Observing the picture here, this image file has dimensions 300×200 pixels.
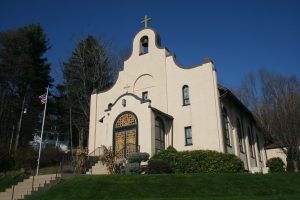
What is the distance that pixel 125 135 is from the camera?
82.8 ft

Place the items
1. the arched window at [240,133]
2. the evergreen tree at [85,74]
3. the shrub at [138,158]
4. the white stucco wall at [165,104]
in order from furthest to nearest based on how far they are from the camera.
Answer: the evergreen tree at [85,74] → the arched window at [240,133] → the white stucco wall at [165,104] → the shrub at [138,158]

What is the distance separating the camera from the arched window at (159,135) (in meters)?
24.5

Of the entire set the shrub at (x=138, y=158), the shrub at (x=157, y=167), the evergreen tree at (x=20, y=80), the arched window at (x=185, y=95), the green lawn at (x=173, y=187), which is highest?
the evergreen tree at (x=20, y=80)

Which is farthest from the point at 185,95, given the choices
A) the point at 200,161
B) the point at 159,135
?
the point at 200,161

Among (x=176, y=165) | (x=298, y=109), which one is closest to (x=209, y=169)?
(x=176, y=165)

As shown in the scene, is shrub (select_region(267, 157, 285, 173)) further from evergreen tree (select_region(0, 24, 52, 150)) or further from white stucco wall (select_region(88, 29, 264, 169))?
evergreen tree (select_region(0, 24, 52, 150))

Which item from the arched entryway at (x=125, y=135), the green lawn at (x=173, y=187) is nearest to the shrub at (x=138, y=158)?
the arched entryway at (x=125, y=135)

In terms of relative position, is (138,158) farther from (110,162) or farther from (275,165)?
(275,165)

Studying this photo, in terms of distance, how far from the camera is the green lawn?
15.2 m

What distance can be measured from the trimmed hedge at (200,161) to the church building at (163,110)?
1310 mm

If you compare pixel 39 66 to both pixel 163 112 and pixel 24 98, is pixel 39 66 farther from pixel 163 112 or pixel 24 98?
pixel 163 112

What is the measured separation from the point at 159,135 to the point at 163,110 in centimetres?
257

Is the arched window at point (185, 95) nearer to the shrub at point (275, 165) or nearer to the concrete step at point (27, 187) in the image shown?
the shrub at point (275, 165)

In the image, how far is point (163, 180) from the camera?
17109mm
